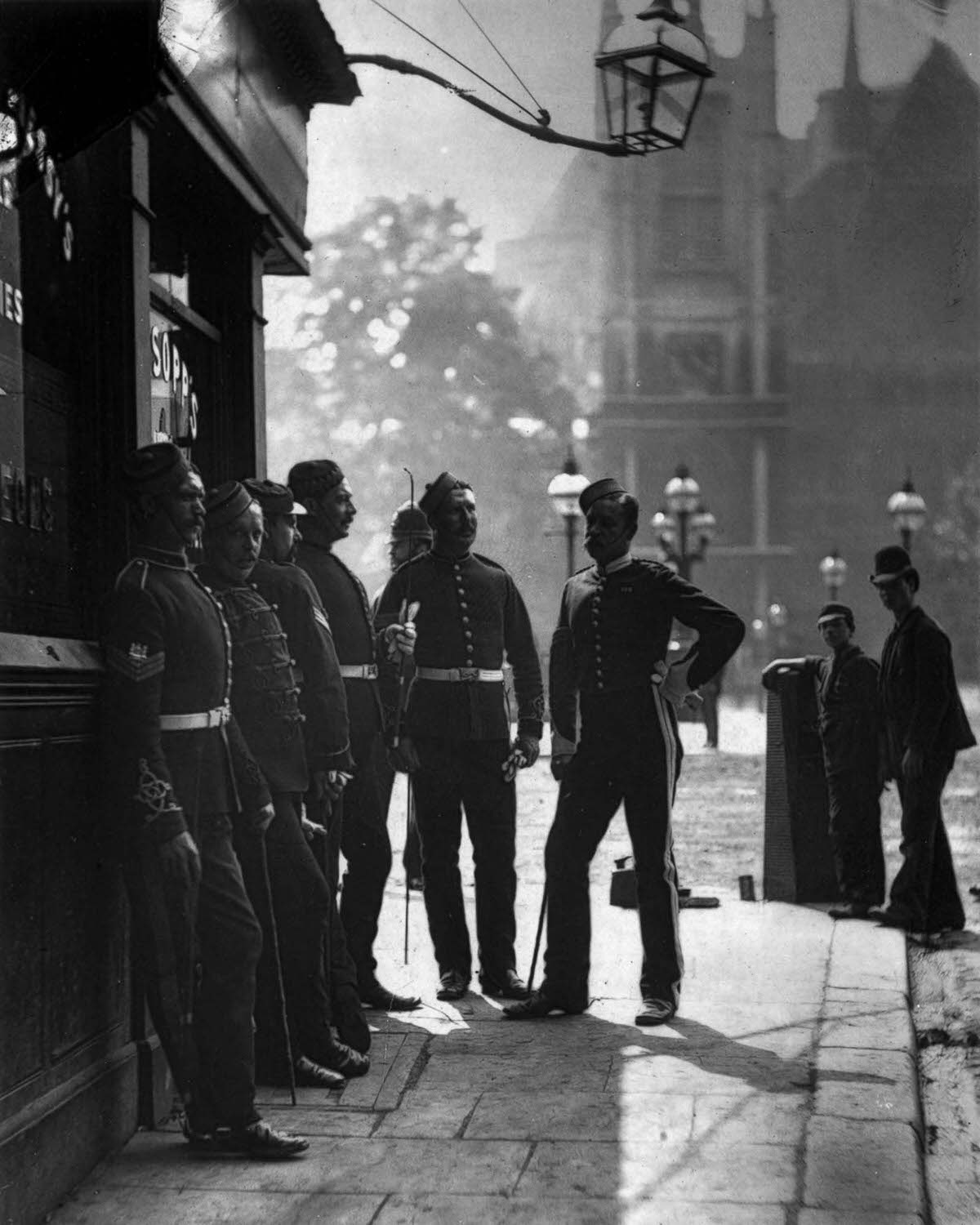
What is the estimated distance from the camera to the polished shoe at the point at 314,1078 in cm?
546

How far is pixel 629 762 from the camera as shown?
21.8 ft

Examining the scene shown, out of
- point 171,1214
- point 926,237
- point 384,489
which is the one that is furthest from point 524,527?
point 171,1214

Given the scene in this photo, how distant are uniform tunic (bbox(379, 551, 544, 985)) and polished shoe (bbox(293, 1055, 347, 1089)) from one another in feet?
5.12

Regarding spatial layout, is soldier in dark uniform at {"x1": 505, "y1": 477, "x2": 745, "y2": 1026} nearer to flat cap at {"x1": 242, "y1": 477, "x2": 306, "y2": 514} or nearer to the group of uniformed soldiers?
the group of uniformed soldiers

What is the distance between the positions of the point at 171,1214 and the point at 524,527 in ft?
96.8

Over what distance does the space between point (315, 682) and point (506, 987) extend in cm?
196

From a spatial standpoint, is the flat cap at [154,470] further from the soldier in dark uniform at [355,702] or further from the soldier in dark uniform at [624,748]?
the soldier in dark uniform at [624,748]

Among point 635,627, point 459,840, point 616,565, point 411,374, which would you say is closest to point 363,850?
point 459,840

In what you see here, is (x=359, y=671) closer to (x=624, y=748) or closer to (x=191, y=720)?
(x=624, y=748)

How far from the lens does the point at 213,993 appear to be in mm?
4715

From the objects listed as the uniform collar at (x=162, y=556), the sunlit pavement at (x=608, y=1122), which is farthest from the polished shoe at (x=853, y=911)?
the uniform collar at (x=162, y=556)

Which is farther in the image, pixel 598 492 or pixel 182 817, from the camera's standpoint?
pixel 598 492

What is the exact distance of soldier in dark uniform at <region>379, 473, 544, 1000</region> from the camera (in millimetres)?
6980

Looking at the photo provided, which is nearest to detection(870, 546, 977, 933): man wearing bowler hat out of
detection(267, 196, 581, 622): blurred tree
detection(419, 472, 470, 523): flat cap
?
detection(419, 472, 470, 523): flat cap
